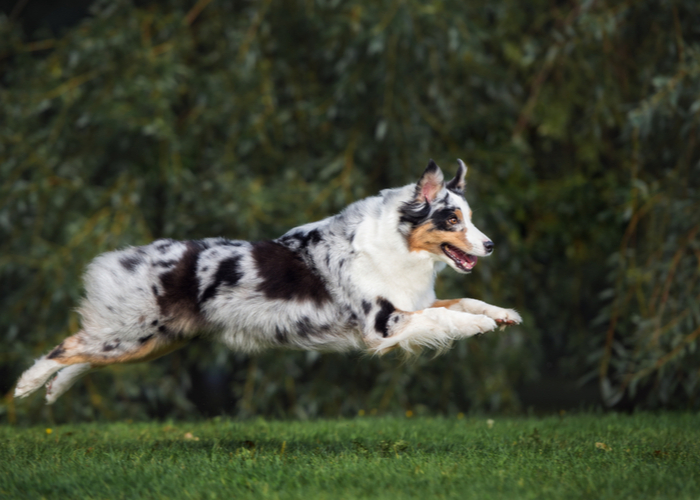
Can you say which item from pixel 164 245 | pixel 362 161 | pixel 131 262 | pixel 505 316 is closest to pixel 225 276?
pixel 164 245

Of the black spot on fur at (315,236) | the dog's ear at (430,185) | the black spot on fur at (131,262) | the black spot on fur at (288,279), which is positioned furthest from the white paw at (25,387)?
the dog's ear at (430,185)

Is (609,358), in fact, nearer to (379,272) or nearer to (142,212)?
(379,272)

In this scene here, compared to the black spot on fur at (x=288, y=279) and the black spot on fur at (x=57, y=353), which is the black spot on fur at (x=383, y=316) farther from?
the black spot on fur at (x=57, y=353)

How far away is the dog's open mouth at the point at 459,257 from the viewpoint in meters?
4.67

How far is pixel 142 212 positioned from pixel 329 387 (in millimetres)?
2427

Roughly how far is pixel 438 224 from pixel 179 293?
1.57 metres

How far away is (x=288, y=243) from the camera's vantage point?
4.92m

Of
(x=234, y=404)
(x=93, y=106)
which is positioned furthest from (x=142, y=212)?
(x=234, y=404)

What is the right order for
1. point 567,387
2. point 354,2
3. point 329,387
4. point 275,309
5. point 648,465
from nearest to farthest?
1. point 648,465
2. point 275,309
3. point 354,2
4. point 329,387
5. point 567,387

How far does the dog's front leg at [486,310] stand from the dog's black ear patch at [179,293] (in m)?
1.43

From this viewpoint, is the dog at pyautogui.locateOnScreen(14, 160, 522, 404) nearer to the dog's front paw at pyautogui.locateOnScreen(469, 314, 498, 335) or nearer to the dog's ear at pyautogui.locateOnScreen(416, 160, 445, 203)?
the dog's ear at pyautogui.locateOnScreen(416, 160, 445, 203)

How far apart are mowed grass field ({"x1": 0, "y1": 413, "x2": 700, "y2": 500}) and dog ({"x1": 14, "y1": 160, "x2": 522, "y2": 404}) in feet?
2.10

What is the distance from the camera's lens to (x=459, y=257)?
184 inches

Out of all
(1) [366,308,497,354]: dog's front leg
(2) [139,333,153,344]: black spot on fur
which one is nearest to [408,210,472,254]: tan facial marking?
(1) [366,308,497,354]: dog's front leg
